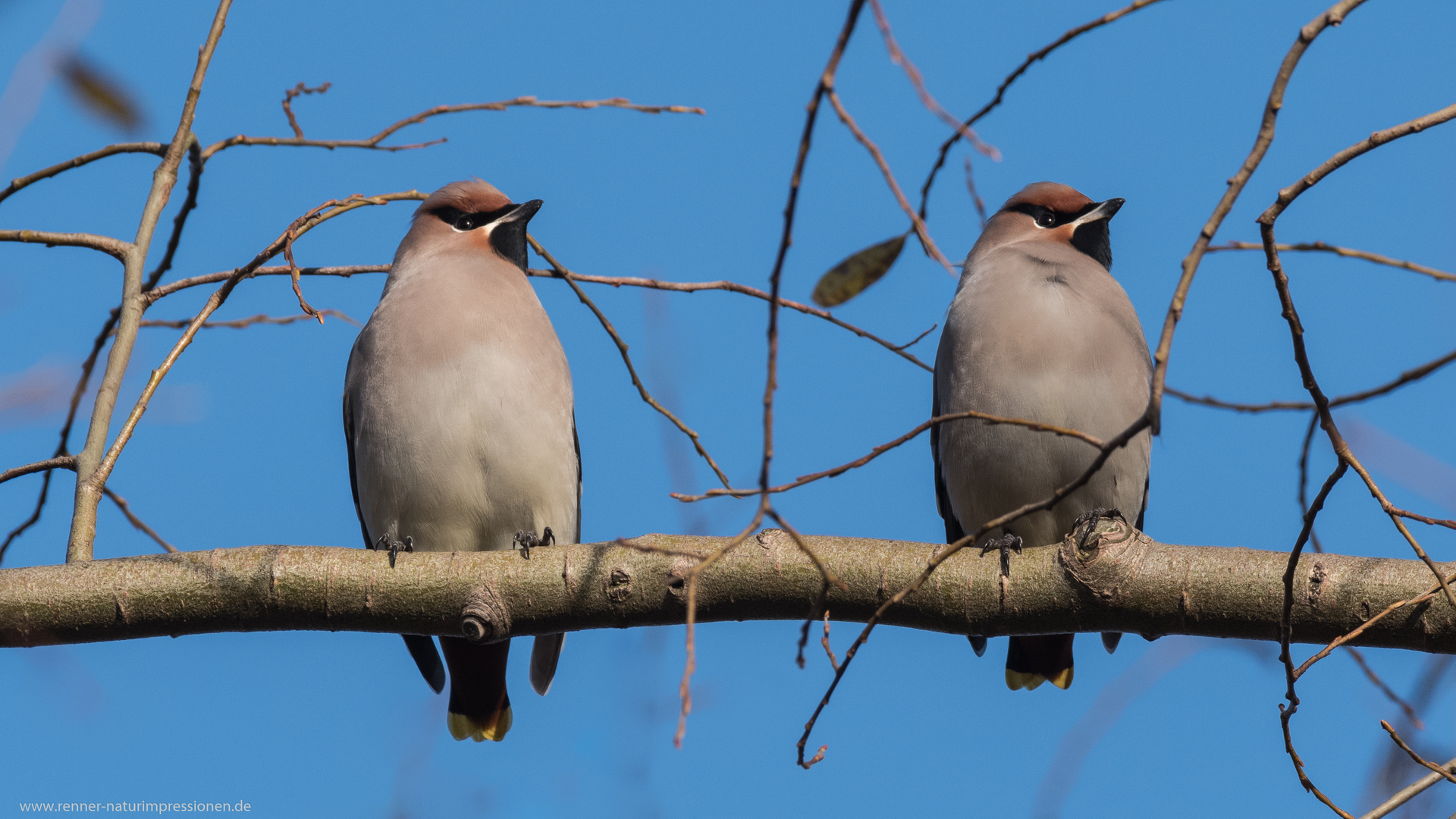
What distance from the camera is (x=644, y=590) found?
354cm

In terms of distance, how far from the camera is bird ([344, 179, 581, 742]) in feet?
16.4

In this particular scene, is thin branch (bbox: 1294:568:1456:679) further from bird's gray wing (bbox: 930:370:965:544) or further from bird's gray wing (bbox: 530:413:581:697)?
bird's gray wing (bbox: 530:413:581:697)

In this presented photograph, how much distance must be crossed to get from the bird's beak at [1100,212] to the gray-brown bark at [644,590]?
2.45m

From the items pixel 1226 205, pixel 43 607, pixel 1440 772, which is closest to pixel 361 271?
pixel 43 607

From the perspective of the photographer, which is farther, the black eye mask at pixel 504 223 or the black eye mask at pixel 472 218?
the black eye mask at pixel 472 218

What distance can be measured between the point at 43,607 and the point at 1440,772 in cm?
309

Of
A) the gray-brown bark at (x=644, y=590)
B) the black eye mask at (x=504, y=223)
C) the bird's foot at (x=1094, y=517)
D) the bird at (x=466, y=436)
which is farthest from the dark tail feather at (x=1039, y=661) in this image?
the black eye mask at (x=504, y=223)

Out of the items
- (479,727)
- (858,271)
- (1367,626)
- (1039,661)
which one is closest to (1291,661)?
(1367,626)

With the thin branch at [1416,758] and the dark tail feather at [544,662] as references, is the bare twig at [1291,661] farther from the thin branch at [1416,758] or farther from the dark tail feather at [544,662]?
the dark tail feather at [544,662]

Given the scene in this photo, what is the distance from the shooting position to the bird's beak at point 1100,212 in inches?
225

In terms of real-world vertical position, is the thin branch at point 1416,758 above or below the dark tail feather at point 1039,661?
below

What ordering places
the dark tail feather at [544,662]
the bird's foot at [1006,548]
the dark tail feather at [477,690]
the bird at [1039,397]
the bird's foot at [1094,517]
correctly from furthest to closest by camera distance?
the dark tail feather at [544,662]
the dark tail feather at [477,690]
the bird at [1039,397]
the bird's foot at [1094,517]
the bird's foot at [1006,548]

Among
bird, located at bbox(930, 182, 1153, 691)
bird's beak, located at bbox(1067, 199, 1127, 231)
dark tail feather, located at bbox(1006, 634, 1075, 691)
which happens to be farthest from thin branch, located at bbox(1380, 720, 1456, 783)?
bird's beak, located at bbox(1067, 199, 1127, 231)

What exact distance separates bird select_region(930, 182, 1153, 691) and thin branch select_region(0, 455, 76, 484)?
2795 mm
